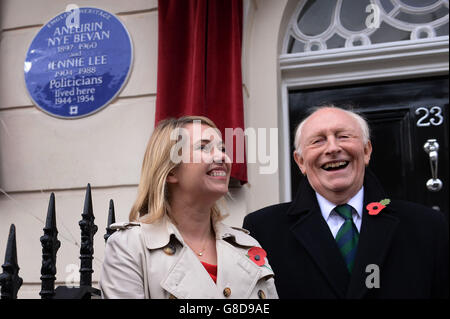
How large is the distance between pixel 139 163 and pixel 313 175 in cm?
175

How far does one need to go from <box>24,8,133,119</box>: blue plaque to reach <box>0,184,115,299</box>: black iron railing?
1893 mm

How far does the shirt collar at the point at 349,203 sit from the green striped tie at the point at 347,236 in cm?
2

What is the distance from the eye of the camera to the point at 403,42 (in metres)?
3.92

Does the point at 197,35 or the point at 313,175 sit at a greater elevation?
the point at 197,35

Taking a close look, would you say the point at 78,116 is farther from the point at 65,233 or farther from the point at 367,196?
the point at 367,196

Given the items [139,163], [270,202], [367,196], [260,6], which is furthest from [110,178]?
[367,196]

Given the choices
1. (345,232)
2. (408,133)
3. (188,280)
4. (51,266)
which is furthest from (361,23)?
(51,266)

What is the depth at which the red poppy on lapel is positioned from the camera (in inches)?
102

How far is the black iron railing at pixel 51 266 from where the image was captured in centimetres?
202

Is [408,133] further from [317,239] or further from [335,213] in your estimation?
[317,239]

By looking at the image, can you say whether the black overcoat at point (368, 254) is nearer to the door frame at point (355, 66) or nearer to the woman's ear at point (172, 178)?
the woman's ear at point (172, 178)

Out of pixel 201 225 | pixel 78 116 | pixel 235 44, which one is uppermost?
pixel 235 44

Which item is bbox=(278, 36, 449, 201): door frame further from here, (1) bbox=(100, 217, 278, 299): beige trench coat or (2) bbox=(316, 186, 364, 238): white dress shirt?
(1) bbox=(100, 217, 278, 299): beige trench coat

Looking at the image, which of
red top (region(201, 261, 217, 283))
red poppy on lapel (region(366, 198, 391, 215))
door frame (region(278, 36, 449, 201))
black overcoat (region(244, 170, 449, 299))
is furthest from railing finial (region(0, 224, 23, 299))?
door frame (region(278, 36, 449, 201))
